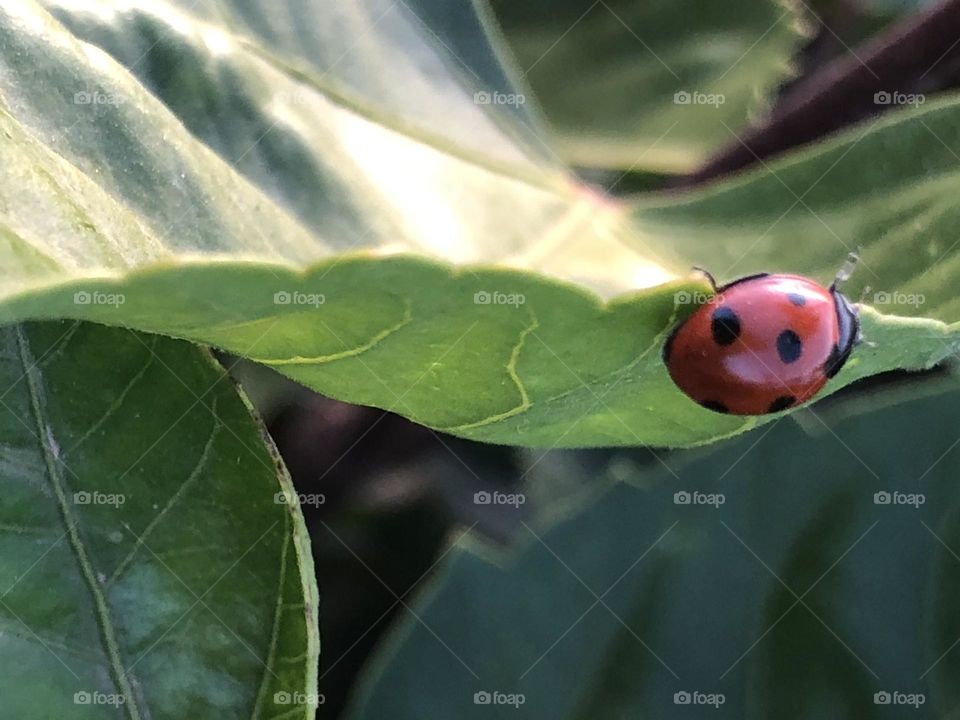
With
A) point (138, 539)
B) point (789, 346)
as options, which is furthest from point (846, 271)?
point (138, 539)

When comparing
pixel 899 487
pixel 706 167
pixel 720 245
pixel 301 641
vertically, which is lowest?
pixel 301 641

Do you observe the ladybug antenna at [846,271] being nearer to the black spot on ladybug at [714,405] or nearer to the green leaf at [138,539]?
the black spot on ladybug at [714,405]

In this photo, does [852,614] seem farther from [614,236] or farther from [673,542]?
[614,236]

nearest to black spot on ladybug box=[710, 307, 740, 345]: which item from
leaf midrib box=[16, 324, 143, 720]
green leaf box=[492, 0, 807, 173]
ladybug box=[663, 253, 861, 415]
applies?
ladybug box=[663, 253, 861, 415]

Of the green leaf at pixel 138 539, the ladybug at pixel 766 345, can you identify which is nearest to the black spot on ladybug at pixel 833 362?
the ladybug at pixel 766 345

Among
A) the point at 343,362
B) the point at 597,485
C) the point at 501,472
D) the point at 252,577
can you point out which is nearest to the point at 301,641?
the point at 252,577
